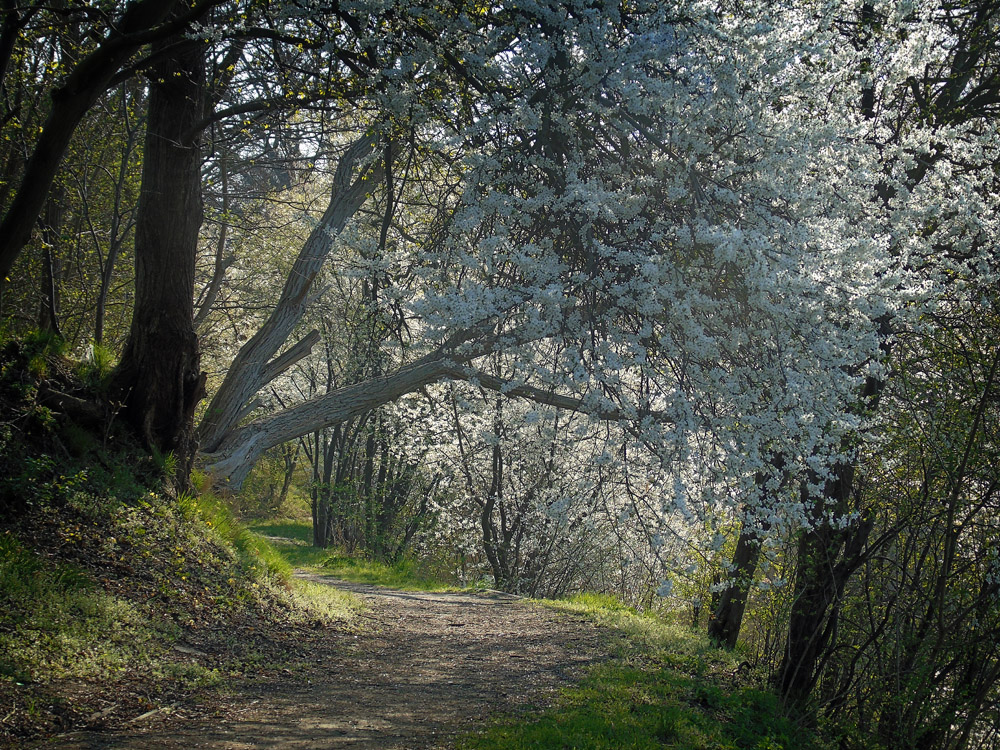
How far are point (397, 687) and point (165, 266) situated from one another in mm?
4152

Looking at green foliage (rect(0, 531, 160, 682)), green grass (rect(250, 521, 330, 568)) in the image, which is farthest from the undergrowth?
green grass (rect(250, 521, 330, 568))

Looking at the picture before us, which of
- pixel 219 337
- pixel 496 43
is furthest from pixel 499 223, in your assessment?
pixel 219 337

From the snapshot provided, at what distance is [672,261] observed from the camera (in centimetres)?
457

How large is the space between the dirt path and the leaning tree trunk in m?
2.64

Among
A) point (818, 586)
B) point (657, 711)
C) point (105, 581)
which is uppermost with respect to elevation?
point (818, 586)

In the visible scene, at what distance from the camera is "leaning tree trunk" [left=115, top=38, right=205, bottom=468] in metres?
6.60

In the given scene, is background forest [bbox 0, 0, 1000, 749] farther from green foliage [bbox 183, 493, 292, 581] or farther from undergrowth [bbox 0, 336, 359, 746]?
green foliage [bbox 183, 493, 292, 581]

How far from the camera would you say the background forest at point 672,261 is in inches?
173

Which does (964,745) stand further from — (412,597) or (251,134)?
(251,134)

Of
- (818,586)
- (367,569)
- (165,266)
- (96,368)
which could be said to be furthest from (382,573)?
(818,586)

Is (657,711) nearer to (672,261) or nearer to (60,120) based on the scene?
(672,261)

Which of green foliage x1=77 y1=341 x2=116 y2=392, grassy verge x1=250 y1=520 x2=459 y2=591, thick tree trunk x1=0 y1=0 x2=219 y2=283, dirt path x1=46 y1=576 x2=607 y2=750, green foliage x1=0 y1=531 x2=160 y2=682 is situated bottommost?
grassy verge x1=250 y1=520 x2=459 y2=591

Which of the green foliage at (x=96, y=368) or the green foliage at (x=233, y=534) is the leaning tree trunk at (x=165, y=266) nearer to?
the green foliage at (x=96, y=368)

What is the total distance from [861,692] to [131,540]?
20.6 feet
